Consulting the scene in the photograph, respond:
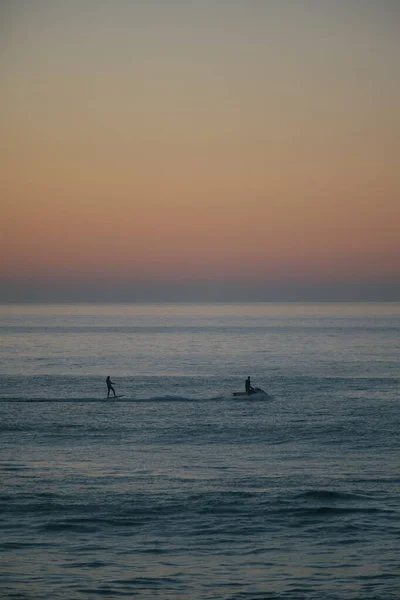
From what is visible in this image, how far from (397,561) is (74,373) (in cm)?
6099

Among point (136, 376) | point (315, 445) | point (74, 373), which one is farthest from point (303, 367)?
point (315, 445)

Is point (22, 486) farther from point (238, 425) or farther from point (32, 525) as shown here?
point (238, 425)

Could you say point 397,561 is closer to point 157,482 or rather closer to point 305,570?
point 305,570

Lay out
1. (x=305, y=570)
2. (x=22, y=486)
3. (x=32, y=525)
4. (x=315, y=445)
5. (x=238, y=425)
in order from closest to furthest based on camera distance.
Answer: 1. (x=305, y=570)
2. (x=32, y=525)
3. (x=22, y=486)
4. (x=315, y=445)
5. (x=238, y=425)

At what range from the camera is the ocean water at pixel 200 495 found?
21.2m

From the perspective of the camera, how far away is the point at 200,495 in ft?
95.1

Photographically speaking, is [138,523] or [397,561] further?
[138,523]

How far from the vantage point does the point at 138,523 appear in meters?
26.0

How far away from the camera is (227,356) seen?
108500 mm

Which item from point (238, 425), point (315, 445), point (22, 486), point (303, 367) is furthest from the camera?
point (303, 367)

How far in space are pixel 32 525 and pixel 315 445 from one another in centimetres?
1708

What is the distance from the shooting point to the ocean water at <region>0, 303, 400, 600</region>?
2123cm

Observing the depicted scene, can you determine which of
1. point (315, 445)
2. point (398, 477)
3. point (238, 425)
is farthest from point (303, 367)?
point (398, 477)

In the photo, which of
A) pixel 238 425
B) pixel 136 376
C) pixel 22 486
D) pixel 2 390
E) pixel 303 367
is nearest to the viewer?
pixel 22 486
